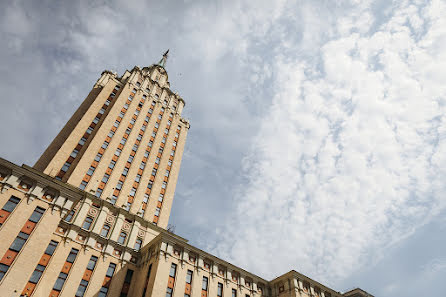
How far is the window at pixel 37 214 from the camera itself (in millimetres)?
28173

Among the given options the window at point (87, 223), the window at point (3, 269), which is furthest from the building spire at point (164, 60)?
the window at point (3, 269)

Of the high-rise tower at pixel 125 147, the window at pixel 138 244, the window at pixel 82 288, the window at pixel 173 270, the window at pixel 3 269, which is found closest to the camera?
the window at pixel 3 269

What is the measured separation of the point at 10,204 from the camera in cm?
2769

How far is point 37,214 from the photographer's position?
28.7m

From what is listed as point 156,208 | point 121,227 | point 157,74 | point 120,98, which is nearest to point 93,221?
point 121,227

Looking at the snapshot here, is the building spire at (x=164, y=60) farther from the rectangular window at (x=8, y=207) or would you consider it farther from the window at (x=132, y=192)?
the rectangular window at (x=8, y=207)

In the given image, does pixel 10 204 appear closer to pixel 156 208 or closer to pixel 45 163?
pixel 45 163

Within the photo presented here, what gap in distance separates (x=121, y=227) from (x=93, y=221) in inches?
156

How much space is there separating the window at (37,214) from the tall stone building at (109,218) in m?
0.09

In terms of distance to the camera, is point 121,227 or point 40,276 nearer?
point 40,276

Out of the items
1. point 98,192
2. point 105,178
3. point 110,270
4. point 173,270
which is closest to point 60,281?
point 110,270

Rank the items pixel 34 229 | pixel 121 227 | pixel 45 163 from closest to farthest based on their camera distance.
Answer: pixel 34 229, pixel 121 227, pixel 45 163

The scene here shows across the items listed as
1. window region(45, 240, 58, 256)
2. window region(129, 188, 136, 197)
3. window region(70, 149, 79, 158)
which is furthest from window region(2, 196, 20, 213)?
window region(129, 188, 136, 197)

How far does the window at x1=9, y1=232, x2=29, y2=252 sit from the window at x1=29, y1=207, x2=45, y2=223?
5.26 feet
